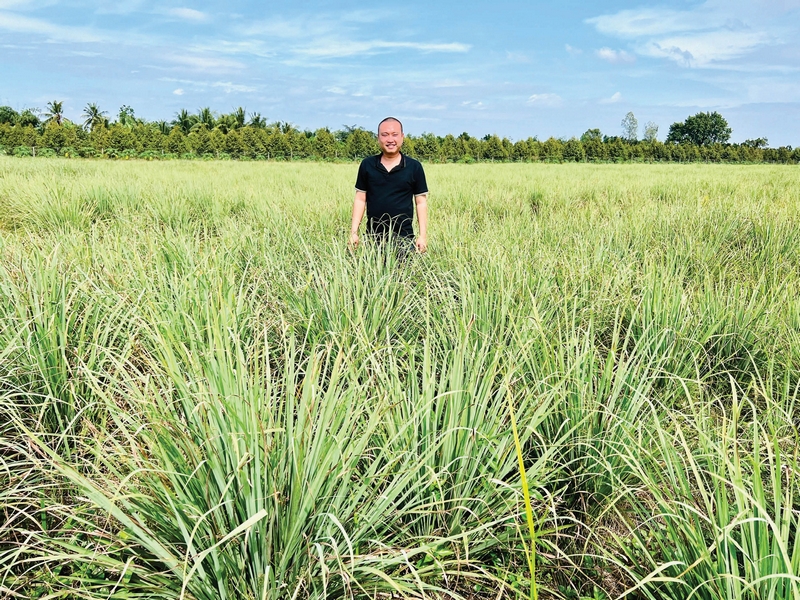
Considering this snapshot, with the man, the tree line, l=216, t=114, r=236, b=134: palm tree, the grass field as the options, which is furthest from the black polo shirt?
l=216, t=114, r=236, b=134: palm tree

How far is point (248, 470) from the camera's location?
1.22 metres

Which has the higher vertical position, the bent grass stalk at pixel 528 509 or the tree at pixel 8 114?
the tree at pixel 8 114

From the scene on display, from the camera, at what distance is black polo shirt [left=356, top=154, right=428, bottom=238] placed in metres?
3.91

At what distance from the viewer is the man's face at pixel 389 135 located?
376 centimetres

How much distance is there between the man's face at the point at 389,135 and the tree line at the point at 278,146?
30515mm

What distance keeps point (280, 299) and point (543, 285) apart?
1.38m

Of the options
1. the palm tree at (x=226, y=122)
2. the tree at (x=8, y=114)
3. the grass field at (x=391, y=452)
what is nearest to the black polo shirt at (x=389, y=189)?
the grass field at (x=391, y=452)

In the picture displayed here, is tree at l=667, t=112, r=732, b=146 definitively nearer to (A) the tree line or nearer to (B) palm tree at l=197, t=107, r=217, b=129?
(A) the tree line

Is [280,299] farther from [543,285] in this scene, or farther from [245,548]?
[245,548]

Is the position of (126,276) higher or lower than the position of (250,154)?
lower

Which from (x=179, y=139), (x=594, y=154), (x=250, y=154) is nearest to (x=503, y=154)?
(x=594, y=154)

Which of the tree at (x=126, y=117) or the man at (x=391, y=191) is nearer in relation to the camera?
the man at (x=391, y=191)

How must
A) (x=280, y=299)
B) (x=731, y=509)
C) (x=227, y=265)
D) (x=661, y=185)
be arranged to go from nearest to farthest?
1. (x=731, y=509)
2. (x=280, y=299)
3. (x=227, y=265)
4. (x=661, y=185)

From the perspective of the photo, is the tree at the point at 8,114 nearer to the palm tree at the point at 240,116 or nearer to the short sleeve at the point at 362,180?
the palm tree at the point at 240,116
